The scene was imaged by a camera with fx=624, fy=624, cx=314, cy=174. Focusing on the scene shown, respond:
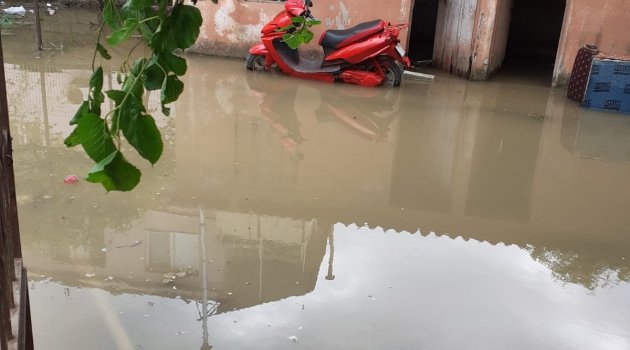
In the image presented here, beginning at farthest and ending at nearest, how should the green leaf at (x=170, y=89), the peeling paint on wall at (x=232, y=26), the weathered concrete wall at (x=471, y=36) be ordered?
the peeling paint on wall at (x=232, y=26)
the weathered concrete wall at (x=471, y=36)
the green leaf at (x=170, y=89)

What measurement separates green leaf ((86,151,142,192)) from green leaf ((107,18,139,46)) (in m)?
0.24

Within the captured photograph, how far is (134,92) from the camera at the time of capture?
1.05 m

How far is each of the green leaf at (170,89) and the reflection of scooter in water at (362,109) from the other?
4882 mm

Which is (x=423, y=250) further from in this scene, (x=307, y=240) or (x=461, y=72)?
(x=461, y=72)

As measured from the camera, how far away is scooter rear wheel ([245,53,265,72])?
8.44m

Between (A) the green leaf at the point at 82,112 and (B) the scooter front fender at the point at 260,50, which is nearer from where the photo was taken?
(A) the green leaf at the point at 82,112

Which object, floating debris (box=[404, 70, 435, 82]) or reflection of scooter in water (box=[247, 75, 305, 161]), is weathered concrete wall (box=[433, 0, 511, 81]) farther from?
reflection of scooter in water (box=[247, 75, 305, 161])

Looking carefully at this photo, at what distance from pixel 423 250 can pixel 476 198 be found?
3.57 ft

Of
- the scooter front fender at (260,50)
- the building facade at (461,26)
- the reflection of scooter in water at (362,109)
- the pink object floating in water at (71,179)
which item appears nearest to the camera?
the pink object floating in water at (71,179)

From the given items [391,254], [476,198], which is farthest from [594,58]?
[391,254]

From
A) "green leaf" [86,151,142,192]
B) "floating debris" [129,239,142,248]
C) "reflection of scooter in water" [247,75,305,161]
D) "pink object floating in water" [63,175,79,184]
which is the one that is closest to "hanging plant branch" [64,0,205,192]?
"green leaf" [86,151,142,192]

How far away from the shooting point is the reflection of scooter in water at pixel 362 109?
20.6ft

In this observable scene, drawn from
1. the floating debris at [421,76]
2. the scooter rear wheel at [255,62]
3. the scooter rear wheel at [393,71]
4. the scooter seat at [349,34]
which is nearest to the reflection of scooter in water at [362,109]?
the scooter rear wheel at [393,71]

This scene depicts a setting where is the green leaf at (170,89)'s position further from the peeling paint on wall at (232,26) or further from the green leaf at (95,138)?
the peeling paint on wall at (232,26)
